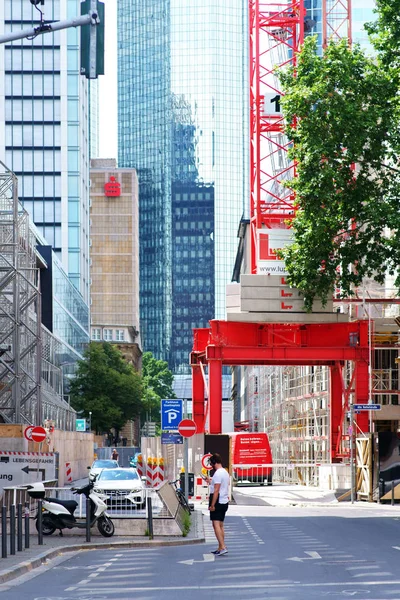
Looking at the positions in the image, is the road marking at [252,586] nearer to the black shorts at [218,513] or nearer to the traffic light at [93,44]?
the black shorts at [218,513]

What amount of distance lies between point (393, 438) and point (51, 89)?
81.0 metres

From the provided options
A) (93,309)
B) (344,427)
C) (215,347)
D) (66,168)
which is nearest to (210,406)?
(215,347)

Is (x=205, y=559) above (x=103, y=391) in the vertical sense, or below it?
below

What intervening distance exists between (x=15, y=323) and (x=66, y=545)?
27974mm

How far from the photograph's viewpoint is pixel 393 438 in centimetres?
4084

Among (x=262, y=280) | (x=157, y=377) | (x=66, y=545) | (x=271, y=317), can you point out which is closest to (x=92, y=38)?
(x=66, y=545)

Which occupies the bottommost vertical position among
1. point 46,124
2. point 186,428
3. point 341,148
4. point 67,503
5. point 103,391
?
point 67,503

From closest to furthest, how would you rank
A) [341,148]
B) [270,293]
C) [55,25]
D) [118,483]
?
1. [55,25]
2. [118,483]
3. [341,148]
4. [270,293]

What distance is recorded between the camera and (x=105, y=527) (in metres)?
25.4

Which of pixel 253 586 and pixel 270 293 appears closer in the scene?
pixel 253 586

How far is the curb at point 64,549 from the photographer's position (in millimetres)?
17156

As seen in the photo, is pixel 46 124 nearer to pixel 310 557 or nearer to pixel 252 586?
pixel 310 557

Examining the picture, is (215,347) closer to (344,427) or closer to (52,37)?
(344,427)

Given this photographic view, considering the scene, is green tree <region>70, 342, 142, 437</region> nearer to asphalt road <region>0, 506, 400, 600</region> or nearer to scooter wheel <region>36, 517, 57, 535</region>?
scooter wheel <region>36, 517, 57, 535</region>
